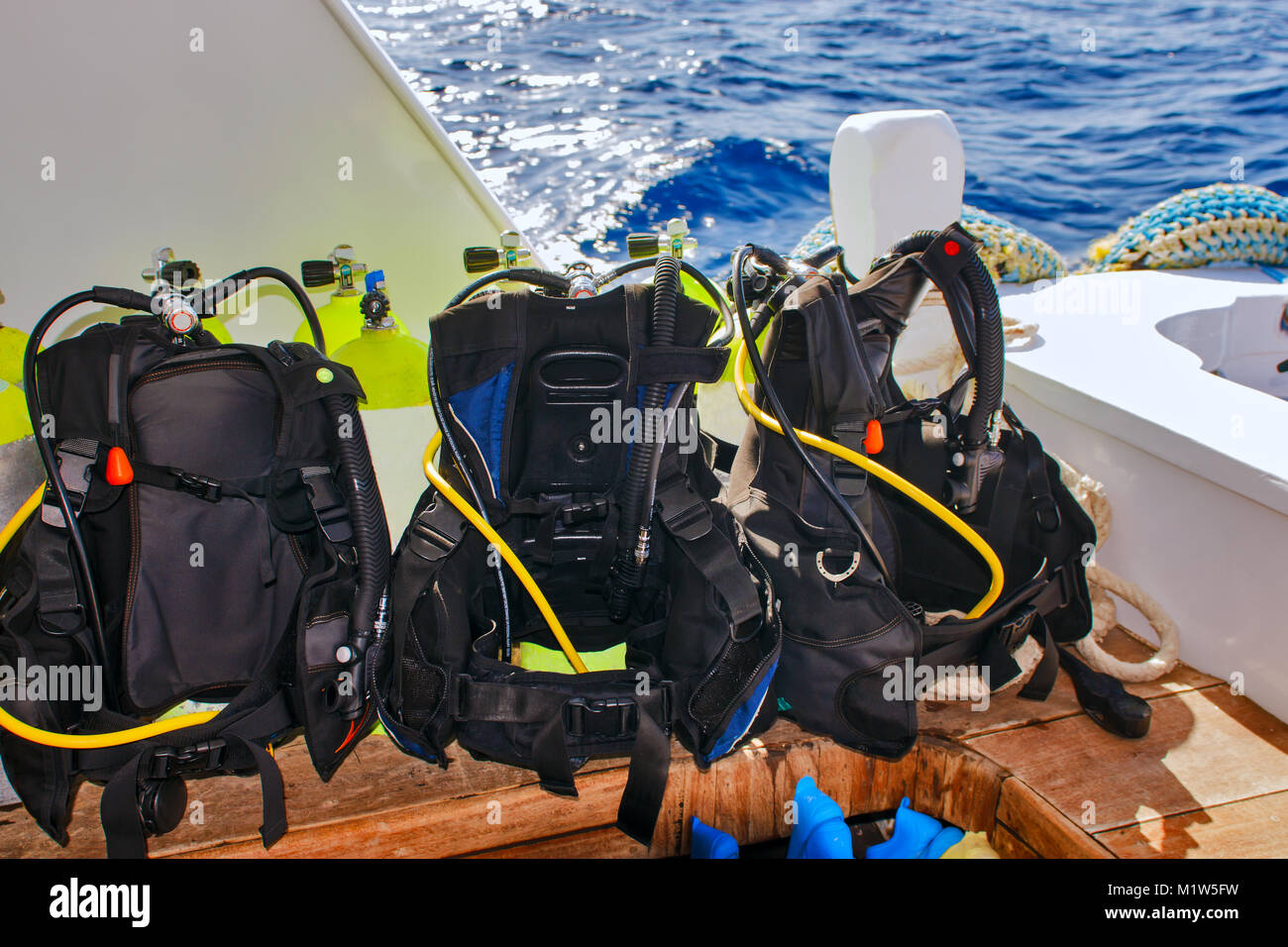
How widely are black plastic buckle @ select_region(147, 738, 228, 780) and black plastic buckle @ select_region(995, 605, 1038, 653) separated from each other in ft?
3.67

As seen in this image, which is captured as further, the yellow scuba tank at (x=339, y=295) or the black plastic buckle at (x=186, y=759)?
the yellow scuba tank at (x=339, y=295)

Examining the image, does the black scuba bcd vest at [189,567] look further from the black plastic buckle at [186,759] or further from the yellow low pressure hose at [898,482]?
the yellow low pressure hose at [898,482]

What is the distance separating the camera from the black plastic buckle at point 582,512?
3.80 ft

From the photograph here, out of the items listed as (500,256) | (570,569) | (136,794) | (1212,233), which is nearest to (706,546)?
(570,569)

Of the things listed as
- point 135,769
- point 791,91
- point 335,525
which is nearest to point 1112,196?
point 791,91

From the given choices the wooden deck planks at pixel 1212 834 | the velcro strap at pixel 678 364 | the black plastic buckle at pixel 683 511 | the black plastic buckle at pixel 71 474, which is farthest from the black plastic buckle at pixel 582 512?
the wooden deck planks at pixel 1212 834

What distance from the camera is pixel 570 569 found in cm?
122

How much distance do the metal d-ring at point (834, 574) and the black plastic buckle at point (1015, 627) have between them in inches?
11.8

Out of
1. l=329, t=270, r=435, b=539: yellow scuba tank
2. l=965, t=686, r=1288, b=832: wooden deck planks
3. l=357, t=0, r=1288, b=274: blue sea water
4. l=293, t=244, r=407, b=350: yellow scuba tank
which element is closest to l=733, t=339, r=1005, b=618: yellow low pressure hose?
l=965, t=686, r=1288, b=832: wooden deck planks

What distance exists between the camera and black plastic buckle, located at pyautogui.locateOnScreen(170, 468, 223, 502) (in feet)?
3.26

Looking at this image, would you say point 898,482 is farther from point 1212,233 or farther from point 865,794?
point 1212,233

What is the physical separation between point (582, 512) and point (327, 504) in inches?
14.5

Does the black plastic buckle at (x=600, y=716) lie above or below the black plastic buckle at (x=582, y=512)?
below
